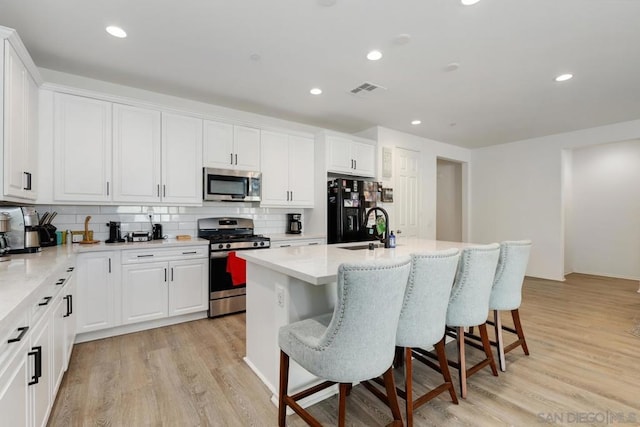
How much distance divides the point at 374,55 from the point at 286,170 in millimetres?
2047

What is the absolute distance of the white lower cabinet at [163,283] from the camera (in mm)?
3043

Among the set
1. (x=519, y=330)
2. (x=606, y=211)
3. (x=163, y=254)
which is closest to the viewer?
(x=519, y=330)

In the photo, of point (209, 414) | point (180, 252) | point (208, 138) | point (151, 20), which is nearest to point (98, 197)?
point (180, 252)

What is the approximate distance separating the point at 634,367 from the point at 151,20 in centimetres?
468

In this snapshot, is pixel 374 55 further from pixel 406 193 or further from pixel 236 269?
pixel 406 193

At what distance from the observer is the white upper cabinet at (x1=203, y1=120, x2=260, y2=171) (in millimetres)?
3695

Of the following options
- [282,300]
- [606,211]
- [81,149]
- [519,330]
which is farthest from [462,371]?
[606,211]

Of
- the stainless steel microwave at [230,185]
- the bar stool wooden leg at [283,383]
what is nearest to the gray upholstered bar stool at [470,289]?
the bar stool wooden leg at [283,383]

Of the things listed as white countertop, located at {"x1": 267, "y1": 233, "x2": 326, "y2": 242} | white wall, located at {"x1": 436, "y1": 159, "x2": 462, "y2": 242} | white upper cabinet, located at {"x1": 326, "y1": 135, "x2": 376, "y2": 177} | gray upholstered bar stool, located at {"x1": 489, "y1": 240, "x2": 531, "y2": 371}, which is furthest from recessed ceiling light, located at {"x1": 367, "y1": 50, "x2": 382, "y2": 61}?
white wall, located at {"x1": 436, "y1": 159, "x2": 462, "y2": 242}

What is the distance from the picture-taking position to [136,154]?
10.7 feet

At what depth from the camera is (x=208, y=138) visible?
3.68 m

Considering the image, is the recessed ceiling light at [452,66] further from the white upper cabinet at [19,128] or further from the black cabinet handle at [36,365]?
the black cabinet handle at [36,365]

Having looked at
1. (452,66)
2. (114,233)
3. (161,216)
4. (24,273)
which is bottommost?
(24,273)

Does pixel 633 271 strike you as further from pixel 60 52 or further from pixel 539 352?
pixel 60 52
